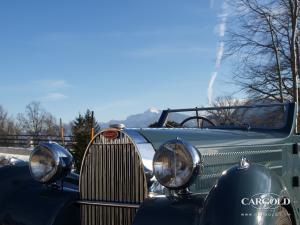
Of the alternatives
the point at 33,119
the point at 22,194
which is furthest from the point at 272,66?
the point at 33,119

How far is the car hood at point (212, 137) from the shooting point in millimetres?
4050

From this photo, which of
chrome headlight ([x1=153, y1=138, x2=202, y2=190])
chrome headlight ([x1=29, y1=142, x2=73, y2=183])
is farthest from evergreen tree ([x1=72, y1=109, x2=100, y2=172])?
chrome headlight ([x1=153, y1=138, x2=202, y2=190])

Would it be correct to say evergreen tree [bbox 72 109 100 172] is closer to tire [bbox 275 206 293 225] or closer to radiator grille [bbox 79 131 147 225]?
radiator grille [bbox 79 131 147 225]


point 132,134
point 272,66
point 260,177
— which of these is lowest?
point 260,177

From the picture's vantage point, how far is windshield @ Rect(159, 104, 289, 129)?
513cm

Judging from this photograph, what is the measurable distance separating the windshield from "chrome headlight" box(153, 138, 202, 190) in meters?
1.90

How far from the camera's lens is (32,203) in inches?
177

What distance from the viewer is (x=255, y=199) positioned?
3.14m

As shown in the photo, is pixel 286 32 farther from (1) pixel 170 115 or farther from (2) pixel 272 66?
(1) pixel 170 115

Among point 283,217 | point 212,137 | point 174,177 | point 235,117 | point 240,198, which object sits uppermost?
point 235,117

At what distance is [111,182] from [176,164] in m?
0.73

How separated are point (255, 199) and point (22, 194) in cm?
245

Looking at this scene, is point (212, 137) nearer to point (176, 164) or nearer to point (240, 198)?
point (176, 164)

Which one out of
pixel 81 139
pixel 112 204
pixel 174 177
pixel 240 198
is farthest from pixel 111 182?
pixel 81 139
